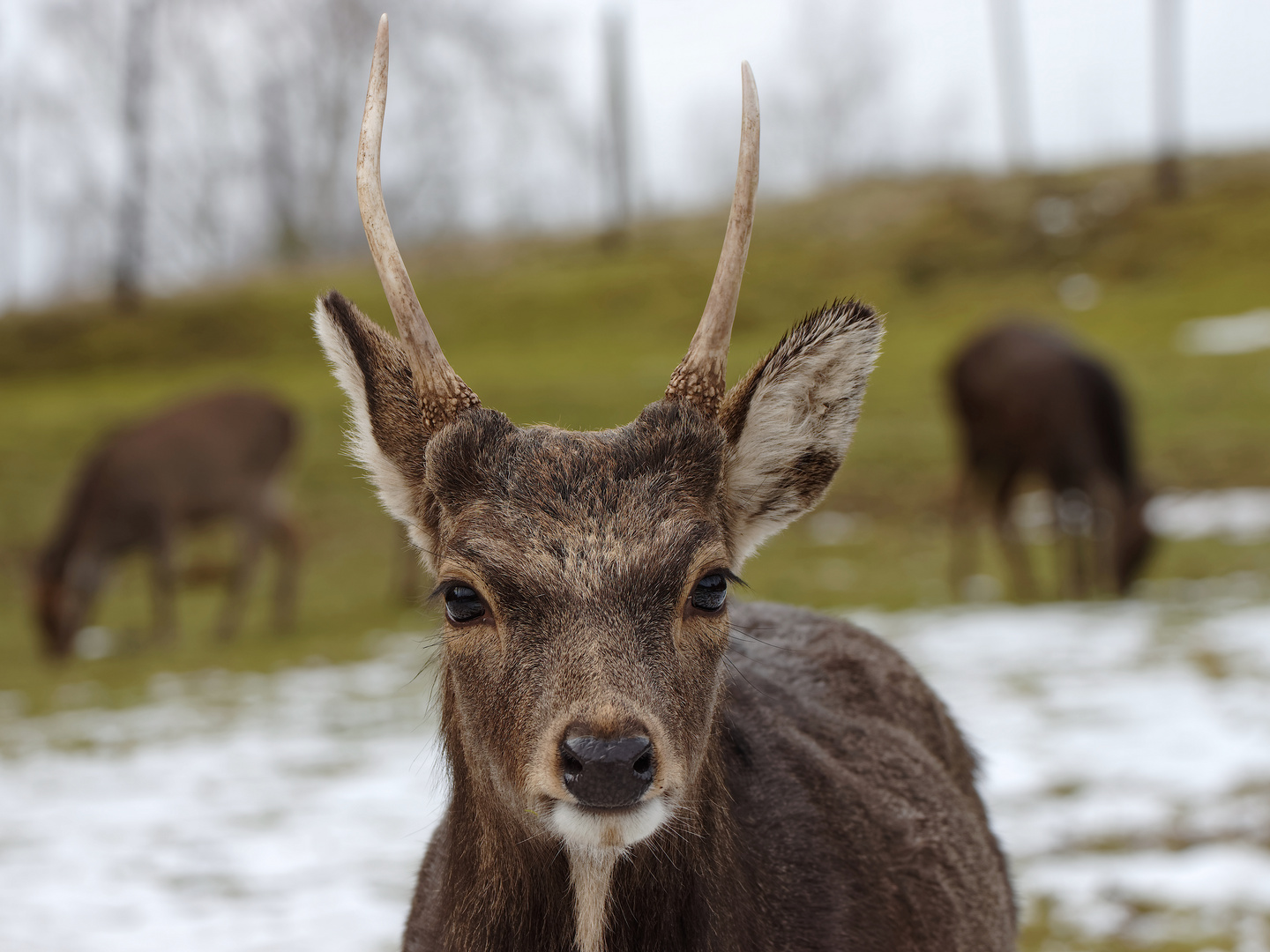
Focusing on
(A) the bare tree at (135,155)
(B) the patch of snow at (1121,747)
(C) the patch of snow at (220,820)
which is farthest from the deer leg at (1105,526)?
(A) the bare tree at (135,155)

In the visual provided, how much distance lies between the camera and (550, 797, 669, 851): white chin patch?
2.84m

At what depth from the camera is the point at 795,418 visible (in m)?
3.79

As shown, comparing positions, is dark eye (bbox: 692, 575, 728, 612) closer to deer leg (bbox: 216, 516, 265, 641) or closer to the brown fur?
the brown fur

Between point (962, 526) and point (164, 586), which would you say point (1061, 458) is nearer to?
point (962, 526)

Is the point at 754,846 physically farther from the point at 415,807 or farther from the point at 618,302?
the point at 618,302

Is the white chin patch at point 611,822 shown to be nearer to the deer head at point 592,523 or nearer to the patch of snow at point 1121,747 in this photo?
the deer head at point 592,523

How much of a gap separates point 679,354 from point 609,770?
117ft

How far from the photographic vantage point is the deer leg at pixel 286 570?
17.4 m

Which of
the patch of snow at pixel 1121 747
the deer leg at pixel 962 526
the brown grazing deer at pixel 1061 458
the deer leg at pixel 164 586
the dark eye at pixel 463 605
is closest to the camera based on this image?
the dark eye at pixel 463 605

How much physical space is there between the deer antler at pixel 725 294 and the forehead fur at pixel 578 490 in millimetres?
102

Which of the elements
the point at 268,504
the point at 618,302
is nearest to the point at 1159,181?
the point at 618,302

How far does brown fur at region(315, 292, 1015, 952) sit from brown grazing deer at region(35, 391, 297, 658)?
14.2 metres

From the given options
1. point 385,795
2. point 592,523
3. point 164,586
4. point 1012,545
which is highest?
point 592,523

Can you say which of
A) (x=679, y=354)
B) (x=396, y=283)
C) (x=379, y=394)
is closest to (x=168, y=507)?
(x=379, y=394)
